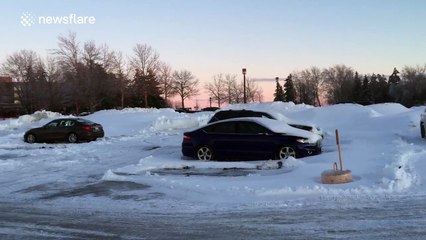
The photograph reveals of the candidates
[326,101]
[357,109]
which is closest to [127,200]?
[357,109]

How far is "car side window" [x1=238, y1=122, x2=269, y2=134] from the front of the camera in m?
15.1

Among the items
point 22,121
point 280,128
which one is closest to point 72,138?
point 280,128

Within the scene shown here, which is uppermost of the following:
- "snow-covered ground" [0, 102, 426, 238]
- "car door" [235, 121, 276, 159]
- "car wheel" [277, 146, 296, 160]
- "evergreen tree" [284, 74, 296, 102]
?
"evergreen tree" [284, 74, 296, 102]

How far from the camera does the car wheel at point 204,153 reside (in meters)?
15.5

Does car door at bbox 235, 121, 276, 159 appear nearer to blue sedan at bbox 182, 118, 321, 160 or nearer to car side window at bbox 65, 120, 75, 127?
blue sedan at bbox 182, 118, 321, 160

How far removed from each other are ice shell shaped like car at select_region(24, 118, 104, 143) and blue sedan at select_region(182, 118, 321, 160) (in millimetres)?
12572

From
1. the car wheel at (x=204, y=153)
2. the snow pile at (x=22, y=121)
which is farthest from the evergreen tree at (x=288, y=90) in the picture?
the car wheel at (x=204, y=153)

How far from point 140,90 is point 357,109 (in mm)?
59976

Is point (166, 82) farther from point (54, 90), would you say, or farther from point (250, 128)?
point (250, 128)

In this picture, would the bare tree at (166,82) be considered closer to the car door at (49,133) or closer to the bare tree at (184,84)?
the bare tree at (184,84)

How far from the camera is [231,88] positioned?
121 metres

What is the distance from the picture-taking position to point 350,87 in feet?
443

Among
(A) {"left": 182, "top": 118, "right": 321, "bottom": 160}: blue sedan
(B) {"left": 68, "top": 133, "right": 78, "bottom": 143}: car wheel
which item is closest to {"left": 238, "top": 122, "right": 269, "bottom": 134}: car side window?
(A) {"left": 182, "top": 118, "right": 321, "bottom": 160}: blue sedan

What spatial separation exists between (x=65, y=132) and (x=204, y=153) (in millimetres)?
13820
